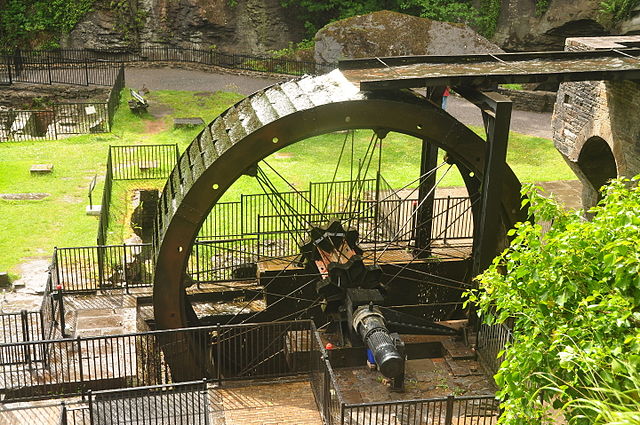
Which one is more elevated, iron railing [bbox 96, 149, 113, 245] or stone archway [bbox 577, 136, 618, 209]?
stone archway [bbox 577, 136, 618, 209]

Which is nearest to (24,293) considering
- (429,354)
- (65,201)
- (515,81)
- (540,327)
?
(65,201)

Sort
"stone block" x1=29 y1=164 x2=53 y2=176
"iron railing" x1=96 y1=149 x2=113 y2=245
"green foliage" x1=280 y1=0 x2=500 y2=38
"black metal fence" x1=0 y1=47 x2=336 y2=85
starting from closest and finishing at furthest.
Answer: "iron railing" x1=96 y1=149 x2=113 y2=245 < "stone block" x1=29 y1=164 x2=53 y2=176 < "black metal fence" x1=0 y1=47 x2=336 y2=85 < "green foliage" x1=280 y1=0 x2=500 y2=38

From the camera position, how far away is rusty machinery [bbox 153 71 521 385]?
11.0 m

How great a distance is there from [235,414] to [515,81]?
609 cm

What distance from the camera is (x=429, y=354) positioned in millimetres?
12305

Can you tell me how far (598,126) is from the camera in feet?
49.2

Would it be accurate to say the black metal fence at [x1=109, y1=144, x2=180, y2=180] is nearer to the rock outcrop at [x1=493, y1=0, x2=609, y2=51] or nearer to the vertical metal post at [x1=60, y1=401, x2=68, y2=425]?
the vertical metal post at [x1=60, y1=401, x2=68, y2=425]

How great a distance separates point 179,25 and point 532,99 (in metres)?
15.1

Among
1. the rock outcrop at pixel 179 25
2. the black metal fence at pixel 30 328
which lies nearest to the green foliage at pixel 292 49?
the rock outcrop at pixel 179 25

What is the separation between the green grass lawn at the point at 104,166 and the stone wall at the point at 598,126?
123 centimetres

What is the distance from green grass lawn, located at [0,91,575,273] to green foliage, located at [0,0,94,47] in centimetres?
728

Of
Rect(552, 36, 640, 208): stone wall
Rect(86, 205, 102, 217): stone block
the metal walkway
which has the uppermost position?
the metal walkway

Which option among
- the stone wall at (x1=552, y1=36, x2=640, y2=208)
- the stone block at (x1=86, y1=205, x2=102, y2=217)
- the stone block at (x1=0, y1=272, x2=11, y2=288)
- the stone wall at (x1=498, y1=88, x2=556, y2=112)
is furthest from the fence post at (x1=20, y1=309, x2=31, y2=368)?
the stone wall at (x1=498, y1=88, x2=556, y2=112)

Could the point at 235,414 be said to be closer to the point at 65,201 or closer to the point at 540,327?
the point at 540,327
